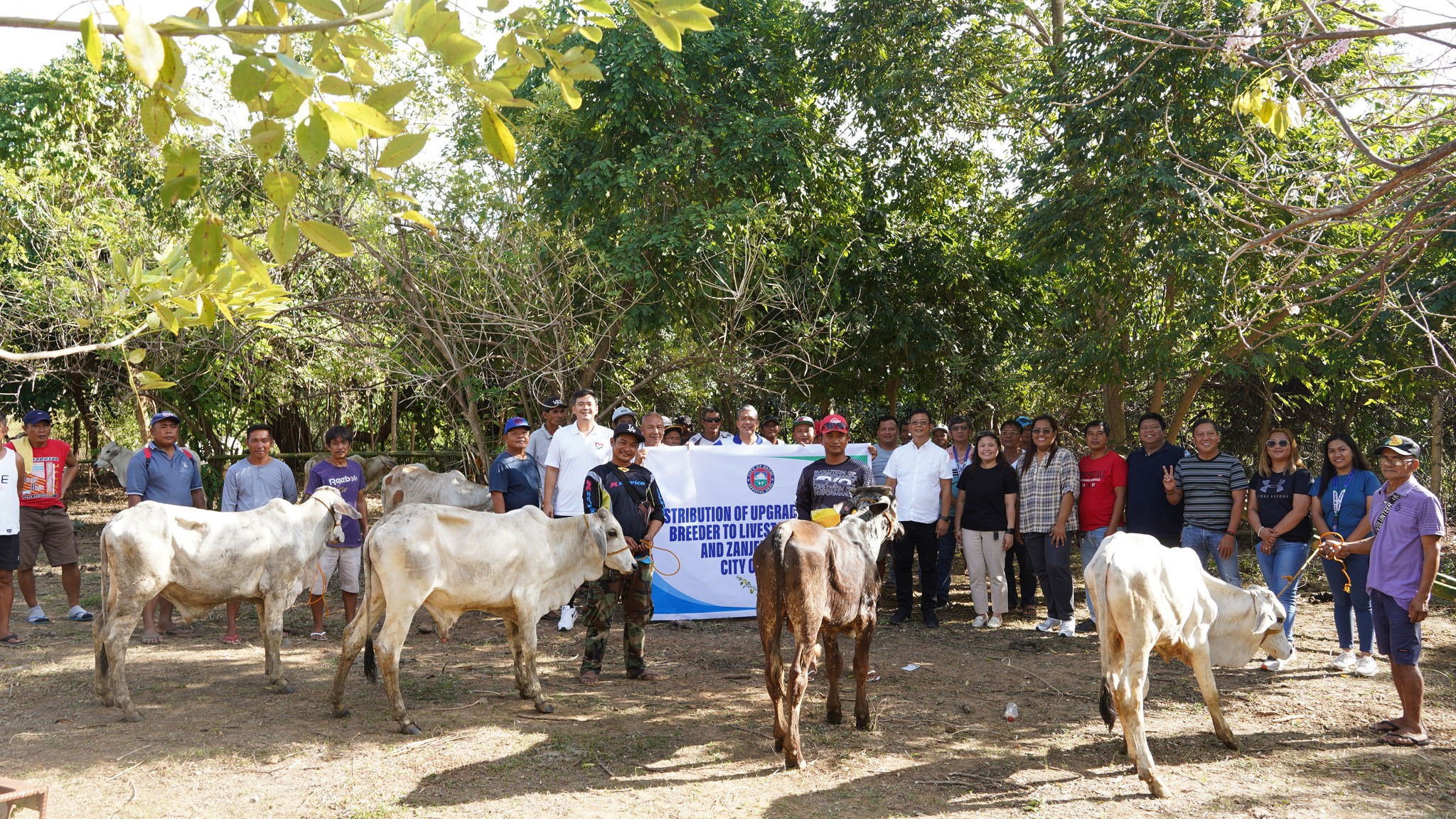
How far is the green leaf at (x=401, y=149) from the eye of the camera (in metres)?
2.32

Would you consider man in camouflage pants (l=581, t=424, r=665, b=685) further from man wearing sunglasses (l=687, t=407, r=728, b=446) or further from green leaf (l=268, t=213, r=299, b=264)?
green leaf (l=268, t=213, r=299, b=264)

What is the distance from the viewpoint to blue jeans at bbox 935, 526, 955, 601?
9852 mm

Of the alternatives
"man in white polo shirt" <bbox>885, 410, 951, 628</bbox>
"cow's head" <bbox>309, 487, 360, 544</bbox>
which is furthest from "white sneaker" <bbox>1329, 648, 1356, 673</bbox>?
"cow's head" <bbox>309, 487, 360, 544</bbox>

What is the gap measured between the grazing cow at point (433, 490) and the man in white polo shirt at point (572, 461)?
4.63 ft

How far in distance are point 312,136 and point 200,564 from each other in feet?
16.4

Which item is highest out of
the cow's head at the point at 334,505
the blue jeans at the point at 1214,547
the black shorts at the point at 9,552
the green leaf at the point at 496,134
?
the green leaf at the point at 496,134

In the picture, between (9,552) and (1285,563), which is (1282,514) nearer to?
(1285,563)

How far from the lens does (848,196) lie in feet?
39.9

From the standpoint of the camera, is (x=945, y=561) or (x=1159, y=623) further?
(x=945, y=561)

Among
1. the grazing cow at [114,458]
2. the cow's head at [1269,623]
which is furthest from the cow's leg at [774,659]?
the grazing cow at [114,458]

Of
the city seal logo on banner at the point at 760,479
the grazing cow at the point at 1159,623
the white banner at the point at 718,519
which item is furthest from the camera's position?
the city seal logo on banner at the point at 760,479

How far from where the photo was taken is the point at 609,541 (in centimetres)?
647

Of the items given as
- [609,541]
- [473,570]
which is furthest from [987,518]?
[473,570]

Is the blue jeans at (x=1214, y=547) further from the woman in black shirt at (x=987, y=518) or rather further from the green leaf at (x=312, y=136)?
the green leaf at (x=312, y=136)
